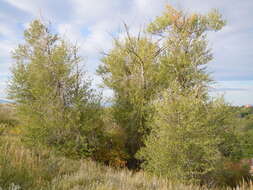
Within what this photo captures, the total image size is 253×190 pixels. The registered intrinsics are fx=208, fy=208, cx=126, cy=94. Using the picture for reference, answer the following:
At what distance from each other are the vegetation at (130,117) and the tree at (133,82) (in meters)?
0.09

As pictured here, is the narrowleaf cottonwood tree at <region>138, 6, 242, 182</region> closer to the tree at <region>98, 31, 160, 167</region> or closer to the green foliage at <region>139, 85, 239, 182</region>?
the green foliage at <region>139, 85, 239, 182</region>

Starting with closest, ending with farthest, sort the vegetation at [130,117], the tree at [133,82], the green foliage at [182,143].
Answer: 1. the vegetation at [130,117]
2. the green foliage at [182,143]
3. the tree at [133,82]

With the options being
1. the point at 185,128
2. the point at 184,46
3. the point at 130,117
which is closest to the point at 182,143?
the point at 185,128

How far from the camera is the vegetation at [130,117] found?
27.9ft

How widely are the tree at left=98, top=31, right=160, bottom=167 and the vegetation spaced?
3.5 inches

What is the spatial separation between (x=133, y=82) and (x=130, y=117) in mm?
2985

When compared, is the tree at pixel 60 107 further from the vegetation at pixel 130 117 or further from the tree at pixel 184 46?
the tree at pixel 184 46

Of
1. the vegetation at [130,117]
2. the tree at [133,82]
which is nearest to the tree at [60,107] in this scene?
the vegetation at [130,117]

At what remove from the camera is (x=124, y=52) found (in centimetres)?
1886

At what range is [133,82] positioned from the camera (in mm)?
17656

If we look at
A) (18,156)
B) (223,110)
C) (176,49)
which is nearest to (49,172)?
(18,156)

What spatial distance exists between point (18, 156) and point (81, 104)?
8704 mm

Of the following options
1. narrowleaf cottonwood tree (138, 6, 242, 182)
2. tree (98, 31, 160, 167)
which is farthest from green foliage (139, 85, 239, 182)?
tree (98, 31, 160, 167)

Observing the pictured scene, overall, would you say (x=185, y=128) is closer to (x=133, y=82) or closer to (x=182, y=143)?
(x=182, y=143)
